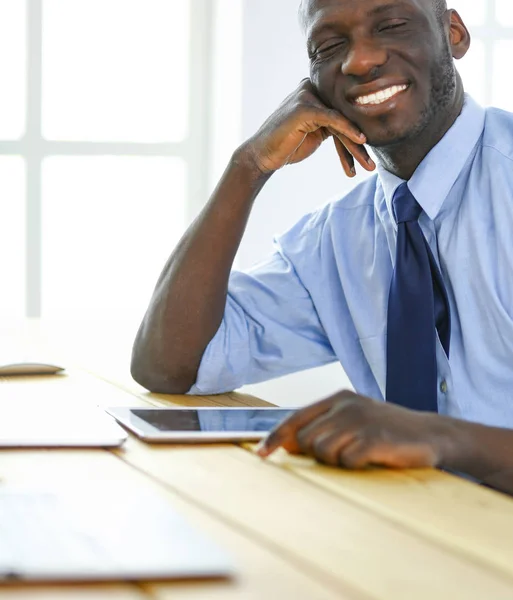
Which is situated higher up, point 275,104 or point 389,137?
point 275,104

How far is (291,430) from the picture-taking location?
109cm

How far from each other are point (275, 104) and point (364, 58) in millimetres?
2240

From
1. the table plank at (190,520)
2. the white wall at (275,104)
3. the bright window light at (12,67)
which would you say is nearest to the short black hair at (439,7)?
the table plank at (190,520)

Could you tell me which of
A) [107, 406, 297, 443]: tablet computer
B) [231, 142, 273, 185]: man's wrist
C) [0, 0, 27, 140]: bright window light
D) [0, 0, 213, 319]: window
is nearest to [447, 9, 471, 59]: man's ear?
[231, 142, 273, 185]: man's wrist

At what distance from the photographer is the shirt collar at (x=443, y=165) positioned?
164cm

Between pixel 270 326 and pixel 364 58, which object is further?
pixel 270 326

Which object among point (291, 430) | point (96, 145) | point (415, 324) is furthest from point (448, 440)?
point (96, 145)

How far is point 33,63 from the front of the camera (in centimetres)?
403

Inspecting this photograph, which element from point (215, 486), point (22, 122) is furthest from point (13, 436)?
point (22, 122)

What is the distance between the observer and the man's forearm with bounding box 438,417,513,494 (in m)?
1.09

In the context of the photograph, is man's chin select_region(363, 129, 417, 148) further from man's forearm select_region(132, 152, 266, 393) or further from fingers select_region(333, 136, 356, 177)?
man's forearm select_region(132, 152, 266, 393)

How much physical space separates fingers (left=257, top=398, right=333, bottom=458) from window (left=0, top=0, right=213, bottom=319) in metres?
3.01

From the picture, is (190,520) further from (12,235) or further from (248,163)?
(12,235)

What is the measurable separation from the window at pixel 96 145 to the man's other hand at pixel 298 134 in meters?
2.35
